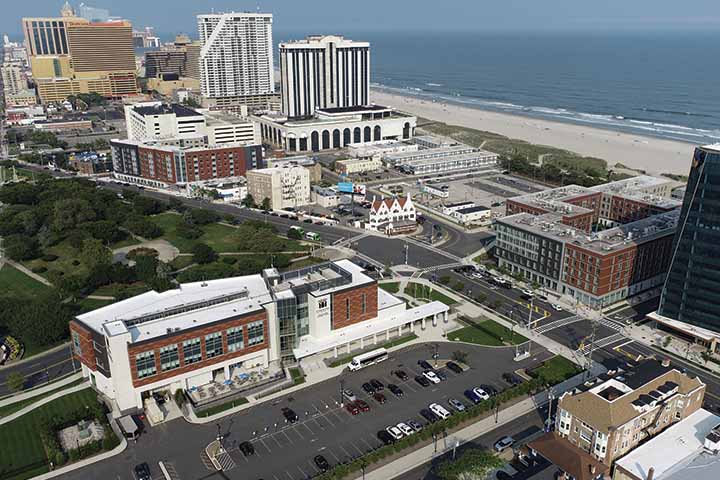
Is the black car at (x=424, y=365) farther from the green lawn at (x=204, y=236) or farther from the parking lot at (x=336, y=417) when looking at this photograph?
the green lawn at (x=204, y=236)

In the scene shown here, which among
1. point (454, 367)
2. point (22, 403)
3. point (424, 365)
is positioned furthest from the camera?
point (424, 365)

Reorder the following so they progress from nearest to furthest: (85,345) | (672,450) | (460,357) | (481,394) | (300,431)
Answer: (672,450) → (300,431) → (481,394) → (85,345) → (460,357)

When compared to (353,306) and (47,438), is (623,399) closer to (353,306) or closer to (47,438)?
(353,306)

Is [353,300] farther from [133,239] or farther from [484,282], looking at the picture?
[133,239]

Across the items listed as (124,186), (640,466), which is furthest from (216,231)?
(640,466)

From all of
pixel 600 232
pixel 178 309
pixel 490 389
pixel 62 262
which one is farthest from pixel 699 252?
pixel 62 262

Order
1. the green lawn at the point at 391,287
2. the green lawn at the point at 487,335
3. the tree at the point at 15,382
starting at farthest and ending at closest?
the green lawn at the point at 391,287, the green lawn at the point at 487,335, the tree at the point at 15,382

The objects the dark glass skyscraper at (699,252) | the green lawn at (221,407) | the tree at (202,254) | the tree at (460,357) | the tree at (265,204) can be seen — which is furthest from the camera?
the tree at (265,204)

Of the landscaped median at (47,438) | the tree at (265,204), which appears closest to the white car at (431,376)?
the landscaped median at (47,438)
